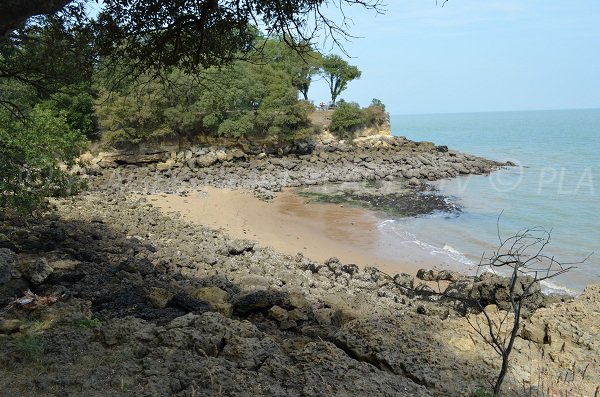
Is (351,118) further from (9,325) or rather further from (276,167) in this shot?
(9,325)

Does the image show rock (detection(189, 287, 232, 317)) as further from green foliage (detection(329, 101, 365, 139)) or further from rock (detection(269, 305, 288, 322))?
green foliage (detection(329, 101, 365, 139))

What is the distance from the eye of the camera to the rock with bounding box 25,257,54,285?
735cm

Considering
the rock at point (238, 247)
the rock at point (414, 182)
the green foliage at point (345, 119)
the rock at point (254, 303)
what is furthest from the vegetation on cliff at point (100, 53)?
the green foliage at point (345, 119)

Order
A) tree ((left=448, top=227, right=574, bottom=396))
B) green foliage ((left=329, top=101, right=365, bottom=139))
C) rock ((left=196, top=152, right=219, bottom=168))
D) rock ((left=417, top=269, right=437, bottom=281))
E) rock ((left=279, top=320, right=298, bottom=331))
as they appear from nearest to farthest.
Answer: tree ((left=448, top=227, right=574, bottom=396)) < rock ((left=279, top=320, right=298, bottom=331)) < rock ((left=417, top=269, right=437, bottom=281)) < rock ((left=196, top=152, right=219, bottom=168)) < green foliage ((left=329, top=101, right=365, bottom=139))

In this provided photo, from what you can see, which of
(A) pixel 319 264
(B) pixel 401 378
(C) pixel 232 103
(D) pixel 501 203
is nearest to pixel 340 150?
(C) pixel 232 103

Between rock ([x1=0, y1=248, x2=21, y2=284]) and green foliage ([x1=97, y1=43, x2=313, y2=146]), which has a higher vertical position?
green foliage ([x1=97, y1=43, x2=313, y2=146])

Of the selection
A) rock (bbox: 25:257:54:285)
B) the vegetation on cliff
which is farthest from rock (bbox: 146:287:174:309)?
the vegetation on cliff

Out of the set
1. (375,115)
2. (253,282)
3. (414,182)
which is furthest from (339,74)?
(253,282)

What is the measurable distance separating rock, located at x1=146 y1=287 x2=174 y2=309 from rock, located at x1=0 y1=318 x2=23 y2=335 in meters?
2.01

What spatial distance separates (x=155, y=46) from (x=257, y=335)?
3.59m

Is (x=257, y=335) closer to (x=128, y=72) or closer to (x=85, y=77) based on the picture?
(x=128, y=72)

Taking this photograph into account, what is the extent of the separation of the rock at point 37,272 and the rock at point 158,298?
173 cm

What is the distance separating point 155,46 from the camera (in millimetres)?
5625

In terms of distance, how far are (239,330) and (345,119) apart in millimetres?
42001
